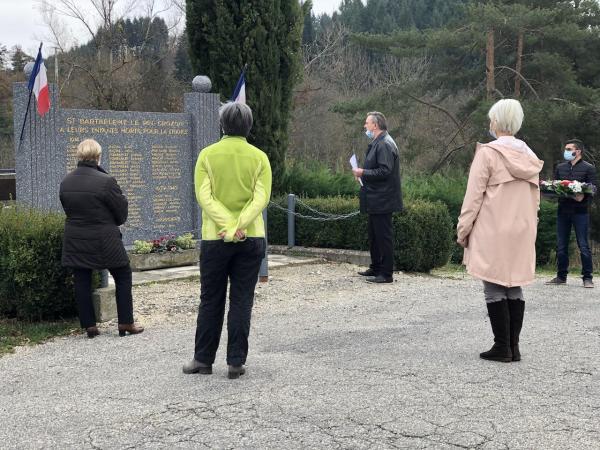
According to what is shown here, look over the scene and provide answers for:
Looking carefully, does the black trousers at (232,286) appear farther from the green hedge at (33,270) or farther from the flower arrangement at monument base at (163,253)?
the flower arrangement at monument base at (163,253)

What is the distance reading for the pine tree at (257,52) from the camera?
1362 centimetres

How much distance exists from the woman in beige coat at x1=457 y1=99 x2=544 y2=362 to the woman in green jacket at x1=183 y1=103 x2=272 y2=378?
1612 millimetres

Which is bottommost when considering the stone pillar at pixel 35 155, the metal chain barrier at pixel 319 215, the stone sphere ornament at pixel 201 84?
the metal chain barrier at pixel 319 215

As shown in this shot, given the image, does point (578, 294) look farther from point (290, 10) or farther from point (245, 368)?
point (290, 10)

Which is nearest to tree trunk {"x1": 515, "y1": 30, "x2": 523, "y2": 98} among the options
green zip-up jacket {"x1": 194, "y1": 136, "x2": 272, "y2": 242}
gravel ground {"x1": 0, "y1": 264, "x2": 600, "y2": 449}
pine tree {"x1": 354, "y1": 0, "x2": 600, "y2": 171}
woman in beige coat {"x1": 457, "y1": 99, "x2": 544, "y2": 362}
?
pine tree {"x1": 354, "y1": 0, "x2": 600, "y2": 171}

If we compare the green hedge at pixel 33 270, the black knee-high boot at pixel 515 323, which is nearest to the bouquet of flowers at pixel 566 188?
the black knee-high boot at pixel 515 323

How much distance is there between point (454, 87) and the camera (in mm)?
29047

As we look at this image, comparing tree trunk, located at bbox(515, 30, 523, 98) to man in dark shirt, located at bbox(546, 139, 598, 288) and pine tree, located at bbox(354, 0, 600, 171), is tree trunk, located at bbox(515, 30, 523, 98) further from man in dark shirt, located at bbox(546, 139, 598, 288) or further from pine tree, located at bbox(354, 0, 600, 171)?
man in dark shirt, located at bbox(546, 139, 598, 288)

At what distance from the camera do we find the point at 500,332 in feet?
17.9

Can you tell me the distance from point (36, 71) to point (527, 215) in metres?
6.37

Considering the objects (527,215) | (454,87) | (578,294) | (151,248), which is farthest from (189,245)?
(454,87)

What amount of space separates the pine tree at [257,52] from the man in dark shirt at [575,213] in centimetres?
627

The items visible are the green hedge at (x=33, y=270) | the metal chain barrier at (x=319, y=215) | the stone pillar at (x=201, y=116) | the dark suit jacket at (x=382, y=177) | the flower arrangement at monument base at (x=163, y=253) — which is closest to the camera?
the green hedge at (x=33, y=270)

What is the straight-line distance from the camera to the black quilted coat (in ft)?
20.3
